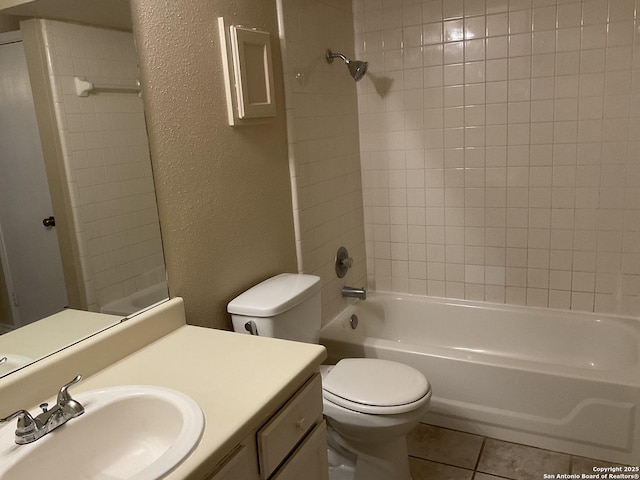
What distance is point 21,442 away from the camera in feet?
3.39

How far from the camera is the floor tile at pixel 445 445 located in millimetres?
2191

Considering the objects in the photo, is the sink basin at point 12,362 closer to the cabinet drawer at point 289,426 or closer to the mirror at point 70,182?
the mirror at point 70,182

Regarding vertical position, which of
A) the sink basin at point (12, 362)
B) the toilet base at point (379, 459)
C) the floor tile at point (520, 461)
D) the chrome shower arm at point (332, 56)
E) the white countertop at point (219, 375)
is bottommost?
the floor tile at point (520, 461)

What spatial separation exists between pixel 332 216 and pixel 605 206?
51.3 inches

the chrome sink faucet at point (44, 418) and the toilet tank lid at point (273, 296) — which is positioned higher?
the chrome sink faucet at point (44, 418)

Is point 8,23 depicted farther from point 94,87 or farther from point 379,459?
point 379,459

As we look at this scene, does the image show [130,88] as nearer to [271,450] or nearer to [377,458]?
[271,450]

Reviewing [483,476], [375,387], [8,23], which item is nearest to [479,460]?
[483,476]

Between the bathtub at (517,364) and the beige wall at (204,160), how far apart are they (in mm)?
772

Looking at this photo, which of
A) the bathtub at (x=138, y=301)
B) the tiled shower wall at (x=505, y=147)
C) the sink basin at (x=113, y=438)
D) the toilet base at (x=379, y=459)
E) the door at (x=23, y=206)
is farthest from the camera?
the tiled shower wall at (x=505, y=147)

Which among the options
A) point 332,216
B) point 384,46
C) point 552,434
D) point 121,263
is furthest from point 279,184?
point 552,434

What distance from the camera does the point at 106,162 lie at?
1465 millimetres

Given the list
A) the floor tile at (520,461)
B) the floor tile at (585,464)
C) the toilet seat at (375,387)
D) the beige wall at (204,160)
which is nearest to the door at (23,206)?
the beige wall at (204,160)

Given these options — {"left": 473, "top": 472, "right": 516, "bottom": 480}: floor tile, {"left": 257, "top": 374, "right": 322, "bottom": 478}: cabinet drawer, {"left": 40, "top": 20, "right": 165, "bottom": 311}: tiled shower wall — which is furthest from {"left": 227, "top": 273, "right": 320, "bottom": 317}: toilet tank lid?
{"left": 473, "top": 472, "right": 516, "bottom": 480}: floor tile
